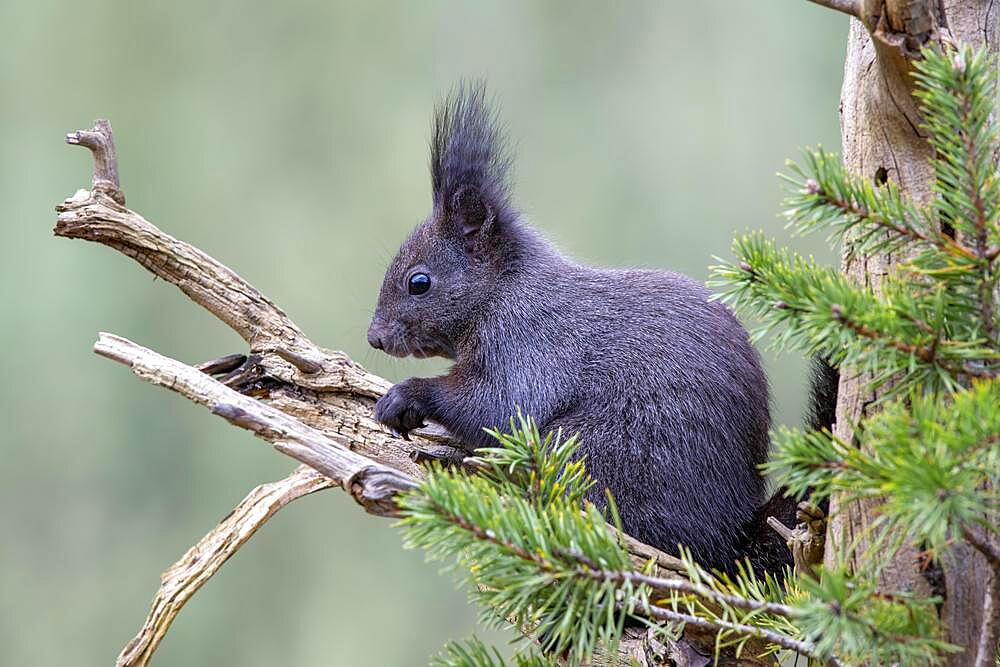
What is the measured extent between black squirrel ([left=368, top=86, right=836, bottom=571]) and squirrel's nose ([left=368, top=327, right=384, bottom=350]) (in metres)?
0.01

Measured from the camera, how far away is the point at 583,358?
1.88m

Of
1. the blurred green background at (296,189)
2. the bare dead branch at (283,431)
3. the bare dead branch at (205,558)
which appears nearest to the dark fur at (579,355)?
the bare dead branch at (205,558)

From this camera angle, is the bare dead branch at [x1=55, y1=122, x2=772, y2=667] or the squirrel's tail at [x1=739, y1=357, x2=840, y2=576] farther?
the bare dead branch at [x1=55, y1=122, x2=772, y2=667]

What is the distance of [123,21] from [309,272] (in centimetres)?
101

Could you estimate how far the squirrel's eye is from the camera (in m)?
2.07

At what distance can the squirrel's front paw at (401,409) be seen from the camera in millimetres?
1853

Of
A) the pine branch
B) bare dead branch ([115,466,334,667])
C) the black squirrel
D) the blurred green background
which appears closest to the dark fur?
the black squirrel

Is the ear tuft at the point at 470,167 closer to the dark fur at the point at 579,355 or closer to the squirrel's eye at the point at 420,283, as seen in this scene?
the dark fur at the point at 579,355

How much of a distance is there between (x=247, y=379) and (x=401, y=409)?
319 millimetres

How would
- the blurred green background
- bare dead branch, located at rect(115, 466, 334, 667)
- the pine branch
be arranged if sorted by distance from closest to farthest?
the pine branch, bare dead branch, located at rect(115, 466, 334, 667), the blurred green background

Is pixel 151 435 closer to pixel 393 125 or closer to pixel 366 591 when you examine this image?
pixel 366 591

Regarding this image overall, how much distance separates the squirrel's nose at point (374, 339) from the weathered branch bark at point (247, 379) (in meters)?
0.10

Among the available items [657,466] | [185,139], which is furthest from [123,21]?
[657,466]

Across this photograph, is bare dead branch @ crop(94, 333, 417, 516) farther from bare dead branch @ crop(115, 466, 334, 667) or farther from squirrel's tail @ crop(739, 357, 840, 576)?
squirrel's tail @ crop(739, 357, 840, 576)
